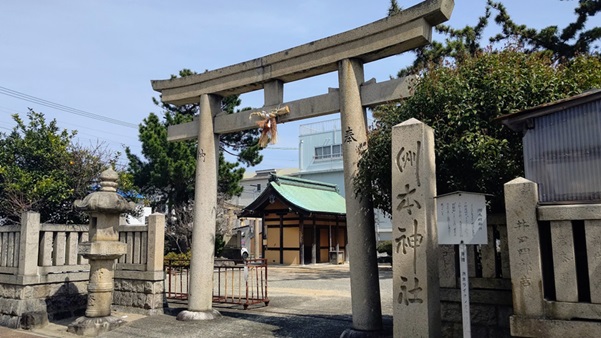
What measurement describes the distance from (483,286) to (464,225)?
1.50 metres

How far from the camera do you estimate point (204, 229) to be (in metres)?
10.3

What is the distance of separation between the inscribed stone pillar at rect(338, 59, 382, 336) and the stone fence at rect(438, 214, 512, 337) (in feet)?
4.79

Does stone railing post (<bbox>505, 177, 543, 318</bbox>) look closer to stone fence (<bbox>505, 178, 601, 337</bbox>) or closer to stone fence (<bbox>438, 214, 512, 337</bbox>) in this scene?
stone fence (<bbox>505, 178, 601, 337</bbox>)

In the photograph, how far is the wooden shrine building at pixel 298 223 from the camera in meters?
29.1

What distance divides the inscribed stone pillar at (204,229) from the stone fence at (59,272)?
3.76 ft

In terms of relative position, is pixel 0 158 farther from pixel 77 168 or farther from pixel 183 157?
pixel 183 157

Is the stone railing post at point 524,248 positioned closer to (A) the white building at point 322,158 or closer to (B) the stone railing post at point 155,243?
(B) the stone railing post at point 155,243

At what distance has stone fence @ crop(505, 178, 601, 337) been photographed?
465 centimetres

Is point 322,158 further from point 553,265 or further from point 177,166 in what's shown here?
point 553,265

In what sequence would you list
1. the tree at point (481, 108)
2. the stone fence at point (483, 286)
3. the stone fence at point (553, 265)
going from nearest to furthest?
the stone fence at point (553, 265), the stone fence at point (483, 286), the tree at point (481, 108)

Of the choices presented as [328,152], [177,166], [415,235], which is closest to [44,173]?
[177,166]

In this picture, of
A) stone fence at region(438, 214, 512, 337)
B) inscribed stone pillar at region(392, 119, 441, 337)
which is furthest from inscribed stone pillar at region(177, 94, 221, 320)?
stone fence at region(438, 214, 512, 337)

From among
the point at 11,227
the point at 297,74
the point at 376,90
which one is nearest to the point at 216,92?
the point at 297,74

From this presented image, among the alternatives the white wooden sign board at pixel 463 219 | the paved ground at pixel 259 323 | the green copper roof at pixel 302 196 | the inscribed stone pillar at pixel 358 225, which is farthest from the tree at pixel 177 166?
the white wooden sign board at pixel 463 219
